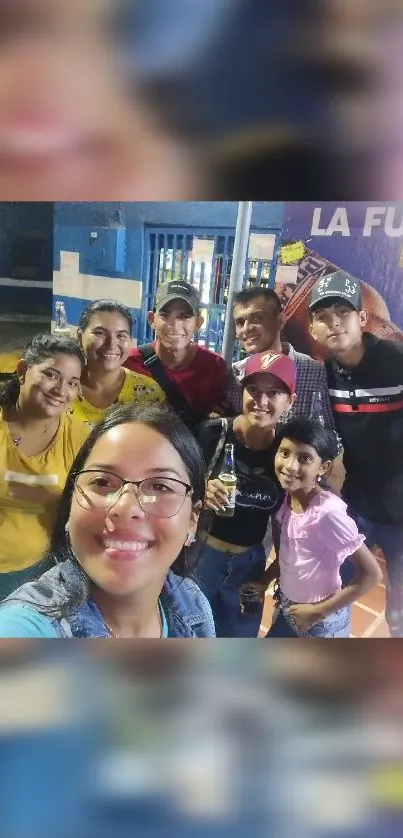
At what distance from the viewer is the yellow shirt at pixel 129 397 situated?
84cm

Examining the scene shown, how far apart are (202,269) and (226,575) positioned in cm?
48

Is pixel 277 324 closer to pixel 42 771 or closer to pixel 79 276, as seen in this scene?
pixel 79 276

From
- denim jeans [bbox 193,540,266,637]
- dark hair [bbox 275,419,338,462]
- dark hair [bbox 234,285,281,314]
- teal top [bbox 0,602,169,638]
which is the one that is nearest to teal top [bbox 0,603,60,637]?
teal top [bbox 0,602,169,638]

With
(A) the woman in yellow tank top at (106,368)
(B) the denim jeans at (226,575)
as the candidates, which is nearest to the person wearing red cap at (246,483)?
(B) the denim jeans at (226,575)

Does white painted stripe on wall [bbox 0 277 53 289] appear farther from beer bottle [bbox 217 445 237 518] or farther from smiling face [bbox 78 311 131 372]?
beer bottle [bbox 217 445 237 518]

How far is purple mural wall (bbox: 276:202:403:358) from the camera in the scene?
809mm

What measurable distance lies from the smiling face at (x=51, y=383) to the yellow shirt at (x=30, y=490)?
28 millimetres

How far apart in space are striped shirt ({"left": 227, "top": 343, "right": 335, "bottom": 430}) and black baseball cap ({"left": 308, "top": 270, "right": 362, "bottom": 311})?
8 cm

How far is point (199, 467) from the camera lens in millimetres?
857

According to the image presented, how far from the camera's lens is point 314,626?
3.12 feet

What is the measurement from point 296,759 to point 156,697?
0.25 metres
